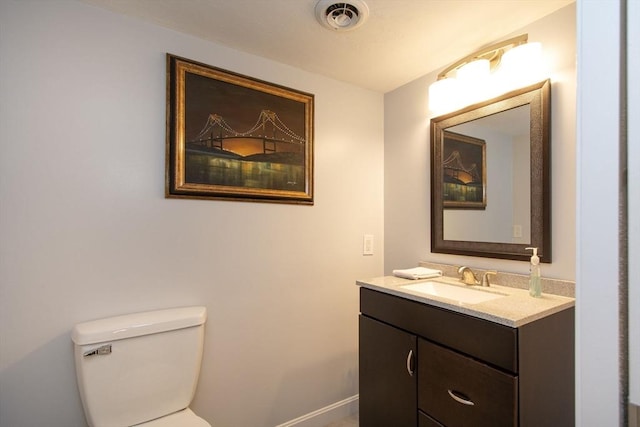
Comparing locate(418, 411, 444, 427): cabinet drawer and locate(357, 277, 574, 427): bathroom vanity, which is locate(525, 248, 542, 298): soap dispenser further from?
locate(418, 411, 444, 427): cabinet drawer

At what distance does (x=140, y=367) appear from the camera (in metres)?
1.28

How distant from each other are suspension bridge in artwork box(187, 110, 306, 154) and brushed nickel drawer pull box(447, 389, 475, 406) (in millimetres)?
1446

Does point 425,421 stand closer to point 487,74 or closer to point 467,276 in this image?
point 467,276

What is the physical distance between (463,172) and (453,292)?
68cm

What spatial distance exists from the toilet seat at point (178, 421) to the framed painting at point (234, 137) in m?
0.98

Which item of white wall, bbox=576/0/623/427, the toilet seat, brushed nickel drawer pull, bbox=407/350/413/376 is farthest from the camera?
brushed nickel drawer pull, bbox=407/350/413/376

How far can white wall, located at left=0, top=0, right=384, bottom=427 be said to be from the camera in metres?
1.22

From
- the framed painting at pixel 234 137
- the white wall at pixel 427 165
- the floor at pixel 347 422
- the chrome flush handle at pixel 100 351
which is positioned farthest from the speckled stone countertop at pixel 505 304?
the chrome flush handle at pixel 100 351

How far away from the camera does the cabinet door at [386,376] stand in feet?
4.52

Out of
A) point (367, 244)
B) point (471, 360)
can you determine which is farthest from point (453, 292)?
point (367, 244)

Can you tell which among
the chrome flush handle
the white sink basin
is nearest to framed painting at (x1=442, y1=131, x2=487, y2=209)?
the white sink basin

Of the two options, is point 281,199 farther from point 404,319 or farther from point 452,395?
point 452,395

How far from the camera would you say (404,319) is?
141 centimetres

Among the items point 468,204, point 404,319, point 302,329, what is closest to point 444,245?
point 468,204
